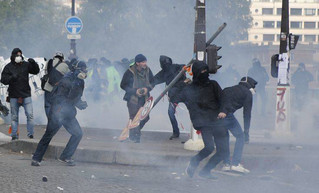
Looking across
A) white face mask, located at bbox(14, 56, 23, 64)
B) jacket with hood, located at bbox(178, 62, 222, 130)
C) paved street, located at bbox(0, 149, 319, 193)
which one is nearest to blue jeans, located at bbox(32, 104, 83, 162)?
paved street, located at bbox(0, 149, 319, 193)

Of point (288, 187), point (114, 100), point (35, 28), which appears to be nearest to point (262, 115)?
point (114, 100)

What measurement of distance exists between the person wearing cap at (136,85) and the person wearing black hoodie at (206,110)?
3525 mm

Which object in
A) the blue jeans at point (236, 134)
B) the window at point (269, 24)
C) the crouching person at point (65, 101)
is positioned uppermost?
the window at point (269, 24)

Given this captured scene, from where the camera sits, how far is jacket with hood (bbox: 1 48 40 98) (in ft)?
41.6

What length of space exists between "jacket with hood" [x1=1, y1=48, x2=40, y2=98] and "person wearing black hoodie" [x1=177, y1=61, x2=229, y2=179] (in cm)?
435

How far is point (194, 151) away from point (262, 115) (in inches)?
472

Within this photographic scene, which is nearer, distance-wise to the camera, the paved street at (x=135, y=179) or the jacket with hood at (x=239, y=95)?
the paved street at (x=135, y=179)

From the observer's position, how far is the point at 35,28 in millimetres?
55562

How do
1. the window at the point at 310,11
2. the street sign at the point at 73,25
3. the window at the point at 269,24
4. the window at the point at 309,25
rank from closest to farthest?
the street sign at the point at 73,25, the window at the point at 309,25, the window at the point at 310,11, the window at the point at 269,24

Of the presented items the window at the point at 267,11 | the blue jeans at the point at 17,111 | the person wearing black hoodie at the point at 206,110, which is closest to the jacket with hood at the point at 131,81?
the blue jeans at the point at 17,111

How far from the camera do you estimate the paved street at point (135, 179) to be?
8227mm

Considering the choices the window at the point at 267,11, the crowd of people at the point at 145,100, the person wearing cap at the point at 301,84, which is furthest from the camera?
the window at the point at 267,11

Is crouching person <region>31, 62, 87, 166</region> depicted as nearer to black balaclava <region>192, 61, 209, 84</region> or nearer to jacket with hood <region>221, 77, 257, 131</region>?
black balaclava <region>192, 61, 209, 84</region>

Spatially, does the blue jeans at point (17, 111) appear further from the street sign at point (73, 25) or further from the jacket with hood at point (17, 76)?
the street sign at point (73, 25)
